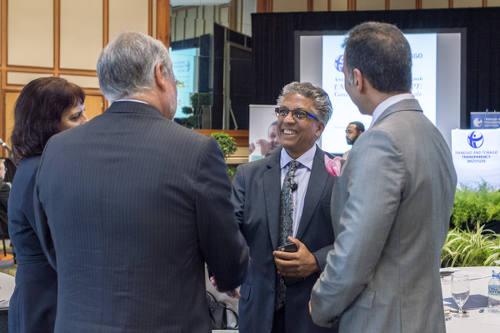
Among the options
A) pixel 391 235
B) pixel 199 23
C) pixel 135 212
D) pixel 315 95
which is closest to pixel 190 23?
pixel 199 23

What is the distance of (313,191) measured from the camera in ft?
6.46

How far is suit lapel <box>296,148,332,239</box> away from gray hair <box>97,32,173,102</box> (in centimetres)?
89

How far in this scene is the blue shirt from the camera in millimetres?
2006

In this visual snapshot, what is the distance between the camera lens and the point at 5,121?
8680 millimetres

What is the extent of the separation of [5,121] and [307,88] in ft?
25.9

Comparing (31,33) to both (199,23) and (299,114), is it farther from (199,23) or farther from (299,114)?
(299,114)

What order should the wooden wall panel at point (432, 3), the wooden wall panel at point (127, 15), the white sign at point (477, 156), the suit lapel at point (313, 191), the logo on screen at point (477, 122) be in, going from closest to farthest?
the suit lapel at point (313, 191)
the white sign at point (477, 156)
the logo on screen at point (477, 122)
the wooden wall panel at point (127, 15)
the wooden wall panel at point (432, 3)

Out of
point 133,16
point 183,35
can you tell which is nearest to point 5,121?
point 133,16

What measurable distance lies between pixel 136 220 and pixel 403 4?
937cm

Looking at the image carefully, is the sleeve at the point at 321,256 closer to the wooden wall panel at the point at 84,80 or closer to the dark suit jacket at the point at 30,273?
the dark suit jacket at the point at 30,273

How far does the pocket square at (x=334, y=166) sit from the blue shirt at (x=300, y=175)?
0.07m

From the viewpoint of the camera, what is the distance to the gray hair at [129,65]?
4.10ft

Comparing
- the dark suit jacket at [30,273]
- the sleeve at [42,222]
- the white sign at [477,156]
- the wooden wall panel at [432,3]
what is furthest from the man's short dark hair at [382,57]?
the wooden wall panel at [432,3]

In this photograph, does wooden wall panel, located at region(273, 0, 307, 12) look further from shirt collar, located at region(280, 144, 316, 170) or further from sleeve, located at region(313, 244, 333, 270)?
sleeve, located at region(313, 244, 333, 270)
